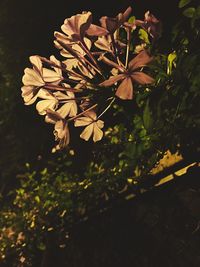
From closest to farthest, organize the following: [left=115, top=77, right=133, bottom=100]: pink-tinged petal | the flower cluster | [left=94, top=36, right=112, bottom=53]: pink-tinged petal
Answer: [left=115, top=77, right=133, bottom=100]: pink-tinged petal, the flower cluster, [left=94, top=36, right=112, bottom=53]: pink-tinged petal

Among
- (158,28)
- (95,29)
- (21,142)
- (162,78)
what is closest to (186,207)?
(162,78)

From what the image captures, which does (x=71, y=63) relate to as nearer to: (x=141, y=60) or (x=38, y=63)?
(x=38, y=63)

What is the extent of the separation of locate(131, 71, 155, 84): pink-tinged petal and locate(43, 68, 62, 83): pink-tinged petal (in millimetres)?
312

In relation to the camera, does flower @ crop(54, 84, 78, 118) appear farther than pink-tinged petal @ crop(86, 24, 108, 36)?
Yes

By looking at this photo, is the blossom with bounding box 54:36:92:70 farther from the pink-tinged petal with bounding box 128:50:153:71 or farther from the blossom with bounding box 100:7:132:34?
the pink-tinged petal with bounding box 128:50:153:71

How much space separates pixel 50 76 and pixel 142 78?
1.18 feet

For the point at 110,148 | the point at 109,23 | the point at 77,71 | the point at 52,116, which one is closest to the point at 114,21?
the point at 109,23

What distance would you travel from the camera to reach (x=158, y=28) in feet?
3.30

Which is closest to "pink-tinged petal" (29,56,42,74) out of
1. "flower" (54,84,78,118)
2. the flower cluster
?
the flower cluster

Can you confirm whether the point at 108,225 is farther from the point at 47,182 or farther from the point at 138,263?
the point at 47,182

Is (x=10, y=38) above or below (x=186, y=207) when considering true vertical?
above

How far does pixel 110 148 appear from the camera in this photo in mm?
2430

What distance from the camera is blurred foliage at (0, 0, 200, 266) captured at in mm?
1163

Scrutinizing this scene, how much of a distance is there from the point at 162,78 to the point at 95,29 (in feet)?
1.33
